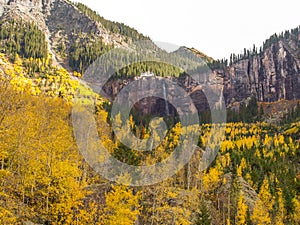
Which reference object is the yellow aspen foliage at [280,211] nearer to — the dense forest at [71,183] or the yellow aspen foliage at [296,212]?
the dense forest at [71,183]

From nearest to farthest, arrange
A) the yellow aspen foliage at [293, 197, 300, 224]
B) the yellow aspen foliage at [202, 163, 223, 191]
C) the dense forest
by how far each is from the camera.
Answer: the dense forest
the yellow aspen foliage at [202, 163, 223, 191]
the yellow aspen foliage at [293, 197, 300, 224]

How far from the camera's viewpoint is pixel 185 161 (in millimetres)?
58219

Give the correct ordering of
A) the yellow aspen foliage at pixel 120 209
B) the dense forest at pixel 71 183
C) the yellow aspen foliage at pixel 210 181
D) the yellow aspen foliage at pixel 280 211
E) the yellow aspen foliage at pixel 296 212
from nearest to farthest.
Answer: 1. the dense forest at pixel 71 183
2. the yellow aspen foliage at pixel 120 209
3. the yellow aspen foliage at pixel 210 181
4. the yellow aspen foliage at pixel 280 211
5. the yellow aspen foliage at pixel 296 212

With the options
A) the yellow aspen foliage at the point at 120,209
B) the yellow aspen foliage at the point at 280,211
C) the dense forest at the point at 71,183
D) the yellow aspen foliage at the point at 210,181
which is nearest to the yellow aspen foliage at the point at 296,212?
the dense forest at the point at 71,183

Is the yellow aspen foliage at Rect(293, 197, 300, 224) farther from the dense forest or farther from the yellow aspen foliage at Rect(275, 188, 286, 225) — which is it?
the yellow aspen foliage at Rect(275, 188, 286, 225)

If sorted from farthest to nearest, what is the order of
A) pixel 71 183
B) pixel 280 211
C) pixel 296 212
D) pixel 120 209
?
pixel 296 212 → pixel 280 211 → pixel 71 183 → pixel 120 209

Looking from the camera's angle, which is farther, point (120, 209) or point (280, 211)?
point (280, 211)

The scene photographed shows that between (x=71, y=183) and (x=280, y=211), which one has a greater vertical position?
(x=71, y=183)

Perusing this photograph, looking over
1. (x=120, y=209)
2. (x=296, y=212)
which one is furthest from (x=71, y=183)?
(x=296, y=212)

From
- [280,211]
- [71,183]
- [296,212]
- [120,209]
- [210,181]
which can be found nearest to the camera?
[120,209]

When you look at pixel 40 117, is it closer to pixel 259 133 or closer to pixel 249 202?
pixel 249 202

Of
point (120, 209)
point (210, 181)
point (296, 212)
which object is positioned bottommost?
point (296, 212)

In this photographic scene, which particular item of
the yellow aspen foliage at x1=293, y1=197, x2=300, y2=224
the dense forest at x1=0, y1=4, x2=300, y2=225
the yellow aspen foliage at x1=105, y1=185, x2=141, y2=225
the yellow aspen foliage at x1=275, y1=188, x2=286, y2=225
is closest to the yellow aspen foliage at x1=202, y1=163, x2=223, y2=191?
the dense forest at x1=0, y1=4, x2=300, y2=225

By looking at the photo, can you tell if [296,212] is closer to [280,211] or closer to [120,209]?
[280,211]
